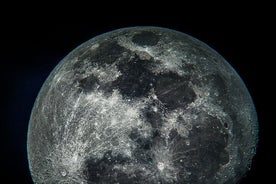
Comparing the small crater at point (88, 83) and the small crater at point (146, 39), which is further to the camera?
the small crater at point (146, 39)

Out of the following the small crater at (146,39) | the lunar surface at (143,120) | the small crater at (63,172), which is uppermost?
the small crater at (146,39)

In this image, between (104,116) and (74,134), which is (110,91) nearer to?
(104,116)

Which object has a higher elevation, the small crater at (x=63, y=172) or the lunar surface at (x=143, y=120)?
the lunar surface at (x=143, y=120)

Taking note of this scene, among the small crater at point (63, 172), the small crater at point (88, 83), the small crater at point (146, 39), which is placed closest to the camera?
the small crater at point (63, 172)

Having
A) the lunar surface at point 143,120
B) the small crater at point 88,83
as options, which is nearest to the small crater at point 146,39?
the lunar surface at point 143,120

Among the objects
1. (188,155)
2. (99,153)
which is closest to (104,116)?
(99,153)

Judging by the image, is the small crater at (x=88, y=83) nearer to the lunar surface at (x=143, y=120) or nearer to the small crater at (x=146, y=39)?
the lunar surface at (x=143, y=120)

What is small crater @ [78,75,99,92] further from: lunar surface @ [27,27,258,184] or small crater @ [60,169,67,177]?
small crater @ [60,169,67,177]
